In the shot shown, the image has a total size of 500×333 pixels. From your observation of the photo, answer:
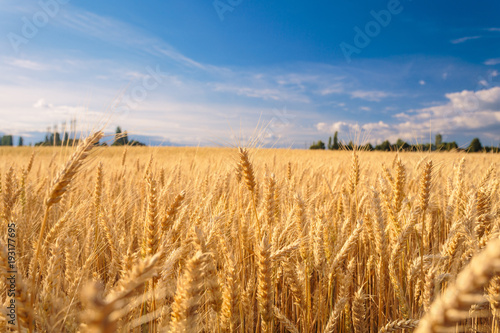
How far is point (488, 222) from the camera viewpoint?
1.64m

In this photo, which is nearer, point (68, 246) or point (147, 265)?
point (147, 265)

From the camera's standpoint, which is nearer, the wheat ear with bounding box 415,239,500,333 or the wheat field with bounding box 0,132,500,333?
the wheat ear with bounding box 415,239,500,333

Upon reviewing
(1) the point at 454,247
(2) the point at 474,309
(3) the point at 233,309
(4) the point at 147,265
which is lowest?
(2) the point at 474,309

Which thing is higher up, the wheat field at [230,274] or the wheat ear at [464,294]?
the wheat ear at [464,294]

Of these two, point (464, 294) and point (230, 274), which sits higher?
→ point (464, 294)

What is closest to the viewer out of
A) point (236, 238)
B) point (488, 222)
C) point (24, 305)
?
point (24, 305)

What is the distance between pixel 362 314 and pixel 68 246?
157 cm

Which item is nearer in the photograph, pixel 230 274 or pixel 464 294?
pixel 464 294

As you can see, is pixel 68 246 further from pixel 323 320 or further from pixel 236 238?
pixel 323 320

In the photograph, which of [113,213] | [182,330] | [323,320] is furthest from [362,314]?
[113,213]

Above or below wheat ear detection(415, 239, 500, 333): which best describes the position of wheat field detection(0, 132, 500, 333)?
below

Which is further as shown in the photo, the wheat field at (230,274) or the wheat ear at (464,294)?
the wheat field at (230,274)

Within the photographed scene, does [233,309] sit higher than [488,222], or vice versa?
[488,222]

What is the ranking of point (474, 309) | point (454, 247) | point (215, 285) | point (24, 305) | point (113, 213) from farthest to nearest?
point (113, 213), point (454, 247), point (474, 309), point (215, 285), point (24, 305)
